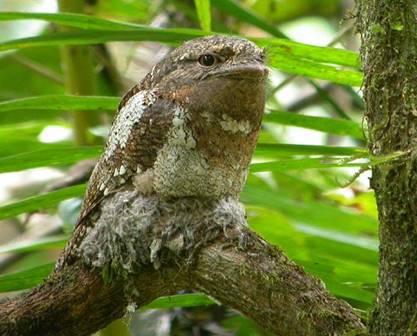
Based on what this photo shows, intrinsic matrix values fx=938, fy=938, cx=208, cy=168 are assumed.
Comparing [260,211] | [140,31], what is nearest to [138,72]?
[260,211]

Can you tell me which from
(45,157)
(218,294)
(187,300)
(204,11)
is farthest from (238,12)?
(218,294)

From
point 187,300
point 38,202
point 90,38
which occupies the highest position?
point 90,38

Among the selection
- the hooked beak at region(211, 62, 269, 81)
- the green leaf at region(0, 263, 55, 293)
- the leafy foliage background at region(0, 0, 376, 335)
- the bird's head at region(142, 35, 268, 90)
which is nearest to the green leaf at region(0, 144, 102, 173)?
the leafy foliage background at region(0, 0, 376, 335)

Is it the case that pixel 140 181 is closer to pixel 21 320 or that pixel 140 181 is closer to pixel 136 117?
pixel 136 117

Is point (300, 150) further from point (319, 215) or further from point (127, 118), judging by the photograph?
point (319, 215)

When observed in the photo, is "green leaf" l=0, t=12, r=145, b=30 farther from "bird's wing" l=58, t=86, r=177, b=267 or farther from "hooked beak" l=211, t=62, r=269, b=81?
"hooked beak" l=211, t=62, r=269, b=81

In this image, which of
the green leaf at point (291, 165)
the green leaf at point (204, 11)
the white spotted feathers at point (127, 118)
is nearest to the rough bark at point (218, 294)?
the white spotted feathers at point (127, 118)

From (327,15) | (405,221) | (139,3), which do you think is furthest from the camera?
(327,15)
